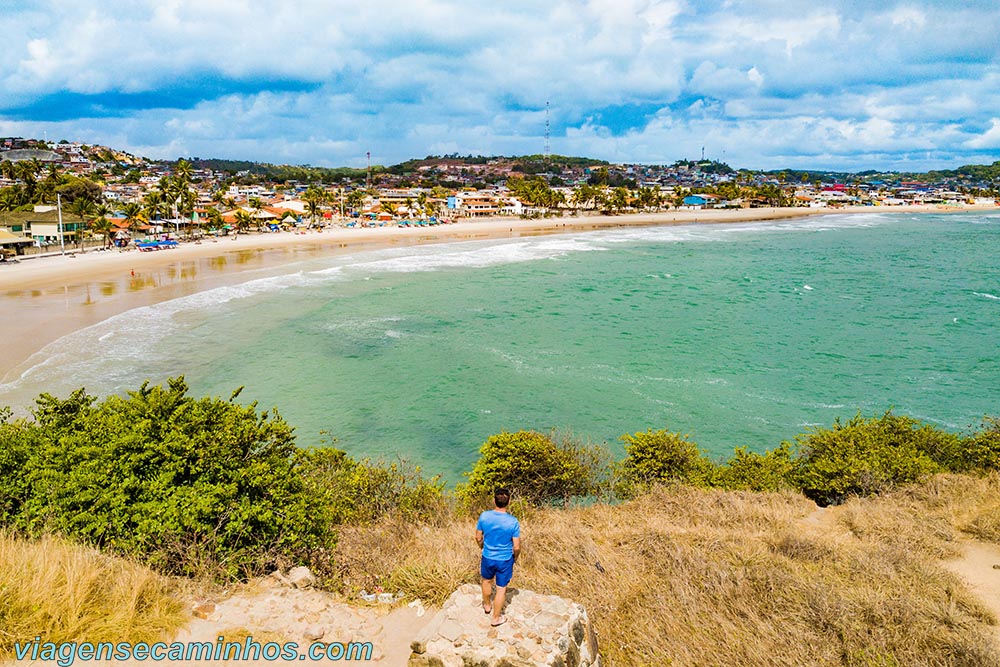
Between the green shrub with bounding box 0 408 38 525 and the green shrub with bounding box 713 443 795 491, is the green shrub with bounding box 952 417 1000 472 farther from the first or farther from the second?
the green shrub with bounding box 0 408 38 525

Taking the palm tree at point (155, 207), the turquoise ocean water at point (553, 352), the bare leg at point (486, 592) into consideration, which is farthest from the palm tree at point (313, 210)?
the bare leg at point (486, 592)

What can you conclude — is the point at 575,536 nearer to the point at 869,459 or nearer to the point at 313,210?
the point at 869,459

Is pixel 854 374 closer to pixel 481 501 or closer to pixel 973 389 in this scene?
pixel 973 389

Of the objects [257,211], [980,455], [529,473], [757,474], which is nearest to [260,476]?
A: [529,473]

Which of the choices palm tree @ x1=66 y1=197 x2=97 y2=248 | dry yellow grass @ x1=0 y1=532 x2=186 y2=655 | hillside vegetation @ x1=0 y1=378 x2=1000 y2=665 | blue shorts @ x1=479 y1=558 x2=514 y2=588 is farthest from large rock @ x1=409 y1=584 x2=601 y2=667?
palm tree @ x1=66 y1=197 x2=97 y2=248

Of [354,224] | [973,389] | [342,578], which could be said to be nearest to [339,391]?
[342,578]

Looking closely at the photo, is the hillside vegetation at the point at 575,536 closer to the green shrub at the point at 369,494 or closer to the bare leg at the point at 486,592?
the green shrub at the point at 369,494

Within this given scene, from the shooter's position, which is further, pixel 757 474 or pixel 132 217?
pixel 132 217
